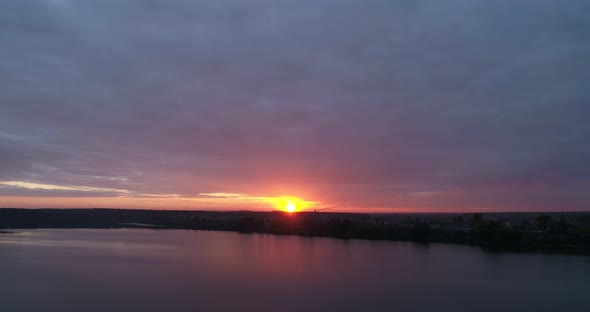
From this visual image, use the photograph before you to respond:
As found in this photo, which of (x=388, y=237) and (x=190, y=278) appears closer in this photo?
(x=190, y=278)

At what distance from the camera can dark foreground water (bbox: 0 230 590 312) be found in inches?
574

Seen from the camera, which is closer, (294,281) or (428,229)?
(294,281)

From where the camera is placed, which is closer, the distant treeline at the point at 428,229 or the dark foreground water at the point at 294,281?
the dark foreground water at the point at 294,281

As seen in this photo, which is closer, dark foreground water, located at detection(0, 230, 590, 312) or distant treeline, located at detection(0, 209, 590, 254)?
dark foreground water, located at detection(0, 230, 590, 312)

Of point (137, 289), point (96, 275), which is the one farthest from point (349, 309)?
point (96, 275)

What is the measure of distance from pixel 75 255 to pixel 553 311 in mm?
24188

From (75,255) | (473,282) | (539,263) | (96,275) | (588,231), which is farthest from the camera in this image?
(588,231)

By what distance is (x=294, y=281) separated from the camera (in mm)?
18062

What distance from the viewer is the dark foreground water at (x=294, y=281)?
1459 centimetres

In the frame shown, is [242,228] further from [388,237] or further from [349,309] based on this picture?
[349,309]

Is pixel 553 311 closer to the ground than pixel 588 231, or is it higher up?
closer to the ground

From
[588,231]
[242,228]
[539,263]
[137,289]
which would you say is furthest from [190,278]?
[242,228]

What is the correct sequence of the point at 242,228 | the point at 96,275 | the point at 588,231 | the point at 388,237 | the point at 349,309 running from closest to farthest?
the point at 349,309 < the point at 96,275 < the point at 588,231 < the point at 388,237 < the point at 242,228

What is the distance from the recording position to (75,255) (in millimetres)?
27281
